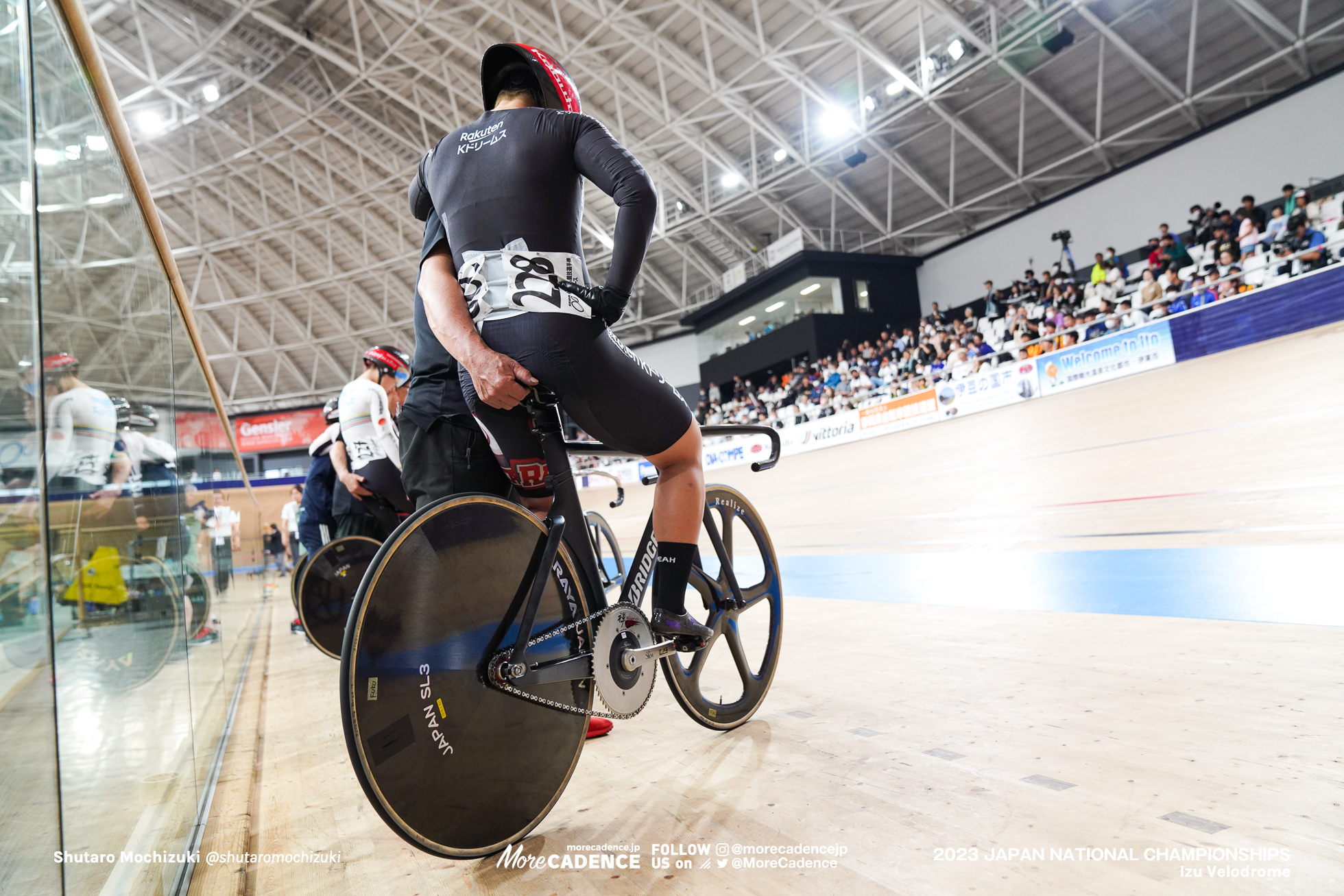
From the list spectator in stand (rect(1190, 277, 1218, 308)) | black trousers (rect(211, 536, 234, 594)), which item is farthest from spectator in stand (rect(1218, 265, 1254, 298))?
black trousers (rect(211, 536, 234, 594))

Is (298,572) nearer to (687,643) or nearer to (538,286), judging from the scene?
(687,643)

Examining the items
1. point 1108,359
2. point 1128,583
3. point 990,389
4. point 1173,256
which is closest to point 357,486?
point 1128,583

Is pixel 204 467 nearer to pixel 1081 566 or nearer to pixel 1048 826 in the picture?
pixel 1048 826

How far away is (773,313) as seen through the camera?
23484mm

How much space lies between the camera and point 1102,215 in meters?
17.7

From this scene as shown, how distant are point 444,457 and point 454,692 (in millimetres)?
589

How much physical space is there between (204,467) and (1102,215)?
65.5 feet

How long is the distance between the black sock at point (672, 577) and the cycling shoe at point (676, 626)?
0.04ft

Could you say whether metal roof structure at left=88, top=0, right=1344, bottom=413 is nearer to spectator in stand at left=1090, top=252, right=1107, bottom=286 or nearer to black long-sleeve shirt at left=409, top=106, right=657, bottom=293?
spectator in stand at left=1090, top=252, right=1107, bottom=286

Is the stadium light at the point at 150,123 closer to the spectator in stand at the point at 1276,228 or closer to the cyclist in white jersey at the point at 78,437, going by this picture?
the cyclist in white jersey at the point at 78,437

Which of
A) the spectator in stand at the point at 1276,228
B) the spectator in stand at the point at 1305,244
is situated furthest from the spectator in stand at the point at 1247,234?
the spectator in stand at the point at 1305,244

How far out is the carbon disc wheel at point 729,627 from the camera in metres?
1.76

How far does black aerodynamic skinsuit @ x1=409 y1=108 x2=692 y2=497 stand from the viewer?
135 centimetres

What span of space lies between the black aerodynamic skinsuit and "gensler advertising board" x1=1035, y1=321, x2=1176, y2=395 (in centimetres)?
1055
